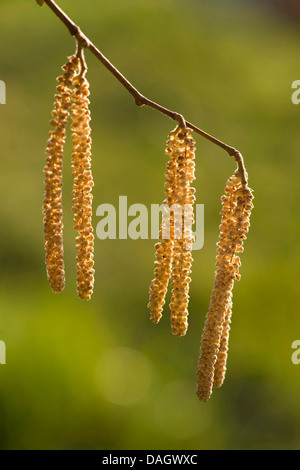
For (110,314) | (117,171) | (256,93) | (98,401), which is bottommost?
(98,401)

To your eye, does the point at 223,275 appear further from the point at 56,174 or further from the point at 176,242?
the point at 56,174

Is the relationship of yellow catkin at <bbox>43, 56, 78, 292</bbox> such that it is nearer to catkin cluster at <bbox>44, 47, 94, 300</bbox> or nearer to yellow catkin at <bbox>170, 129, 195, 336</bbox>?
catkin cluster at <bbox>44, 47, 94, 300</bbox>

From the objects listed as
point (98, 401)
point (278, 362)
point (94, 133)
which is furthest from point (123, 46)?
point (98, 401)

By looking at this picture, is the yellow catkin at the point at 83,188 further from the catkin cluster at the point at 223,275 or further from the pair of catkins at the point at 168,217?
the catkin cluster at the point at 223,275

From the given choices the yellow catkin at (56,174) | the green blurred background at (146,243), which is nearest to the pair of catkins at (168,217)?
the yellow catkin at (56,174)


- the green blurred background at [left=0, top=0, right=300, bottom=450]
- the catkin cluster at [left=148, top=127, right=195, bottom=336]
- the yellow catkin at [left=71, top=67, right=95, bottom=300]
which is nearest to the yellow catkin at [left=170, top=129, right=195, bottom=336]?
the catkin cluster at [left=148, top=127, right=195, bottom=336]
